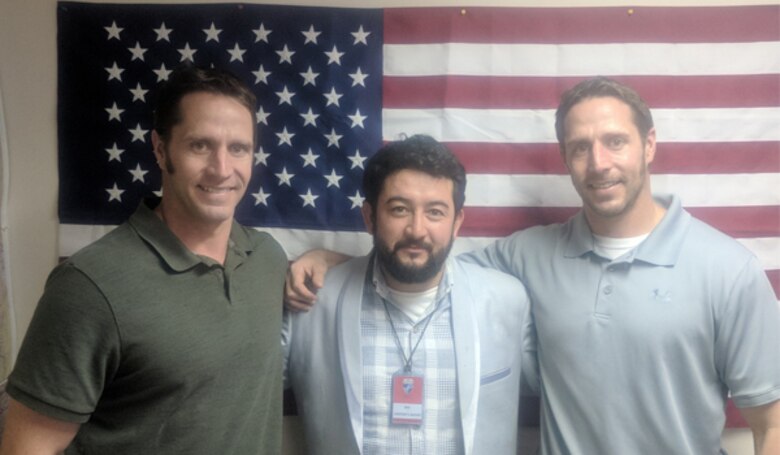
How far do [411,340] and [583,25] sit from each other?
4.05 feet

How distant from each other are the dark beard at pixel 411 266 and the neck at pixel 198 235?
Result: 1.42 ft

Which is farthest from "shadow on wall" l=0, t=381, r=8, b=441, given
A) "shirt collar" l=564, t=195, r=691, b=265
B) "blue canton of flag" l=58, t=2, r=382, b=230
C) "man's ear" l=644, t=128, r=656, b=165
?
"man's ear" l=644, t=128, r=656, b=165

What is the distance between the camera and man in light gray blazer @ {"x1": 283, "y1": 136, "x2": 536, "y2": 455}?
1706mm

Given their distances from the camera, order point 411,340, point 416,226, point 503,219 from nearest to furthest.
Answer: point 416,226, point 411,340, point 503,219

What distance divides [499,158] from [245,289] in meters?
1.02

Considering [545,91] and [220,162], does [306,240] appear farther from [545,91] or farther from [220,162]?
[545,91]

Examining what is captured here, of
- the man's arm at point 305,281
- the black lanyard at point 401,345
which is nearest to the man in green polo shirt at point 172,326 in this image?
the man's arm at point 305,281

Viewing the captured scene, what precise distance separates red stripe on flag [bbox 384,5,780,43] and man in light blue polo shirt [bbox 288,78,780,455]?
1.39 feet

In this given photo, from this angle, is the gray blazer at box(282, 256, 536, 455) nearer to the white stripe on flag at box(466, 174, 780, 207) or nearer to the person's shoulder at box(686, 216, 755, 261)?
the white stripe on flag at box(466, 174, 780, 207)

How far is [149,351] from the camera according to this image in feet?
4.63

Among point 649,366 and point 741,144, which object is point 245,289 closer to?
point 649,366

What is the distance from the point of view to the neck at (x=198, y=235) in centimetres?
157

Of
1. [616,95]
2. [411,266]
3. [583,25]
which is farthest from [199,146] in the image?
[583,25]

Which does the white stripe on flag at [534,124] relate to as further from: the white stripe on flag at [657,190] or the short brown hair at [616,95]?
the short brown hair at [616,95]
